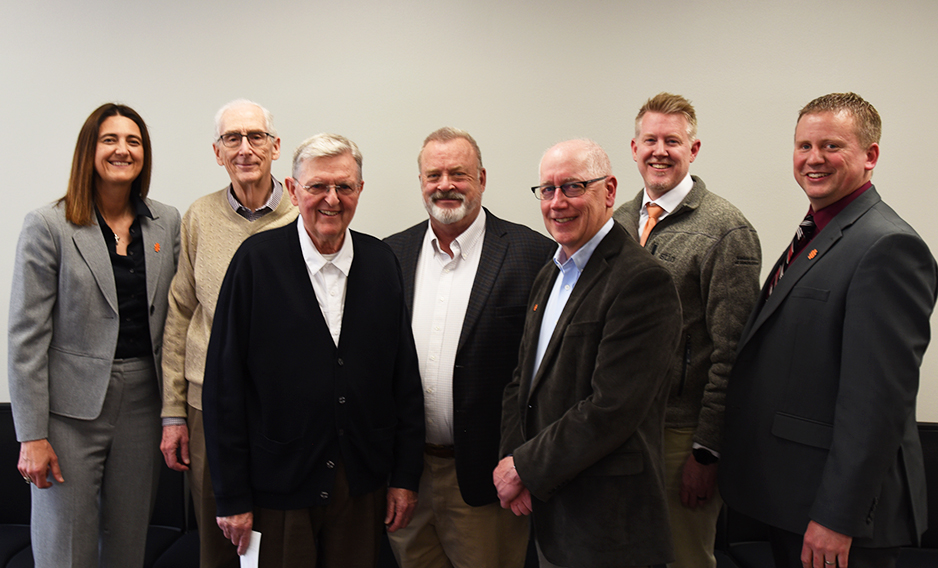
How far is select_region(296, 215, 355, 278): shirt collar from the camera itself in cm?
165

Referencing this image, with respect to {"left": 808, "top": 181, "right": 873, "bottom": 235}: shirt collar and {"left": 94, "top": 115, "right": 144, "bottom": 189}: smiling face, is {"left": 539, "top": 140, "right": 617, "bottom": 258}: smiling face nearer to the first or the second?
{"left": 808, "top": 181, "right": 873, "bottom": 235}: shirt collar

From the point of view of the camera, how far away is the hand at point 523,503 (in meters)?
1.64

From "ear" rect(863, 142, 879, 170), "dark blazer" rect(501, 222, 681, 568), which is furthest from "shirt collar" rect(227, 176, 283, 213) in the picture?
"ear" rect(863, 142, 879, 170)

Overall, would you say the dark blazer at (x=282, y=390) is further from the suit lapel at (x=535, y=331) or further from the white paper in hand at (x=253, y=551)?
the suit lapel at (x=535, y=331)

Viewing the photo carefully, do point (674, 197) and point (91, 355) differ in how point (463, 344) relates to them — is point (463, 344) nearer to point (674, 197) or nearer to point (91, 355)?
point (674, 197)

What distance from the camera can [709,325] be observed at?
1.84 m

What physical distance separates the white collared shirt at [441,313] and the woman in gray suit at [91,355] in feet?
3.28

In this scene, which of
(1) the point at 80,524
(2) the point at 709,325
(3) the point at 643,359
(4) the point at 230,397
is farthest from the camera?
(1) the point at 80,524

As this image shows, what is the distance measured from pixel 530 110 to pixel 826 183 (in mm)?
1463

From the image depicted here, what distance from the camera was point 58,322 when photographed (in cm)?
Result: 200

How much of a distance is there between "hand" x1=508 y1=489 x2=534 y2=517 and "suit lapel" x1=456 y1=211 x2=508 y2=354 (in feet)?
1.68

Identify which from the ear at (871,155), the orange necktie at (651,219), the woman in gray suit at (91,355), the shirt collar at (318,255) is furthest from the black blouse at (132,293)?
the ear at (871,155)

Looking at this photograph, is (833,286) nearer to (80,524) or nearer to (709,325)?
(709,325)

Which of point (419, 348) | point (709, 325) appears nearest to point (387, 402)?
point (419, 348)
